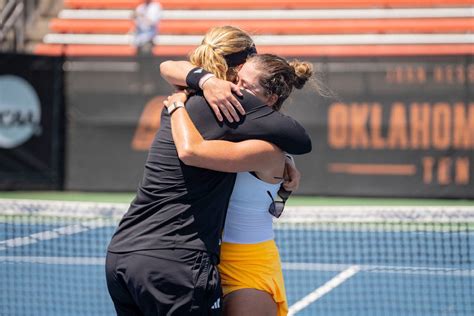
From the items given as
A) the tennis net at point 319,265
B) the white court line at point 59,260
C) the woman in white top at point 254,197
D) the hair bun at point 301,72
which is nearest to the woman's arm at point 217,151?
the woman in white top at point 254,197

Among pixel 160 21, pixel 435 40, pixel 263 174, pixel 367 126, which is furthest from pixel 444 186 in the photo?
pixel 263 174

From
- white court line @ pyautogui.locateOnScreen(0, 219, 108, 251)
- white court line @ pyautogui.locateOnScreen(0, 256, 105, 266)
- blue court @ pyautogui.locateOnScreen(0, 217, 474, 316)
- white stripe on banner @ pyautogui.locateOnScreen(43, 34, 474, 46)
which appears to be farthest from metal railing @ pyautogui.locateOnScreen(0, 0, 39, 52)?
white court line @ pyautogui.locateOnScreen(0, 256, 105, 266)

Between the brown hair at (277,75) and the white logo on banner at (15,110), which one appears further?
the white logo on banner at (15,110)

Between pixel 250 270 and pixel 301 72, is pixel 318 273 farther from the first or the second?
pixel 301 72

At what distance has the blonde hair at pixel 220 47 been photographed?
2.82 m

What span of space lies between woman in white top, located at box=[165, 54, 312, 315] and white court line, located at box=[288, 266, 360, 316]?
310 cm

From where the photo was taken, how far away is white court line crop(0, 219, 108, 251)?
8.13 metres

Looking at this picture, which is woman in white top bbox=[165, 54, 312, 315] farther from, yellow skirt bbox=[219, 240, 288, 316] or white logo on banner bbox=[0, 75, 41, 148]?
white logo on banner bbox=[0, 75, 41, 148]

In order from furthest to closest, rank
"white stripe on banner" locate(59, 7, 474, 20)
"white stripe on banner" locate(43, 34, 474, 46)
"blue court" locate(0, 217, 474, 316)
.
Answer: "white stripe on banner" locate(59, 7, 474, 20) → "white stripe on banner" locate(43, 34, 474, 46) → "blue court" locate(0, 217, 474, 316)

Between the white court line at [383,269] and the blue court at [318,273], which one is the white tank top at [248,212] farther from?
the white court line at [383,269]

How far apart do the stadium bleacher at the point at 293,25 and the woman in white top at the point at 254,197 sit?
1133 cm

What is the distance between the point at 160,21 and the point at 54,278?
10183 millimetres

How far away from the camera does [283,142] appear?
2.77m

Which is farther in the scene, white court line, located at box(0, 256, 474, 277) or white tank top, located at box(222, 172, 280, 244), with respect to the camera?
white court line, located at box(0, 256, 474, 277)
